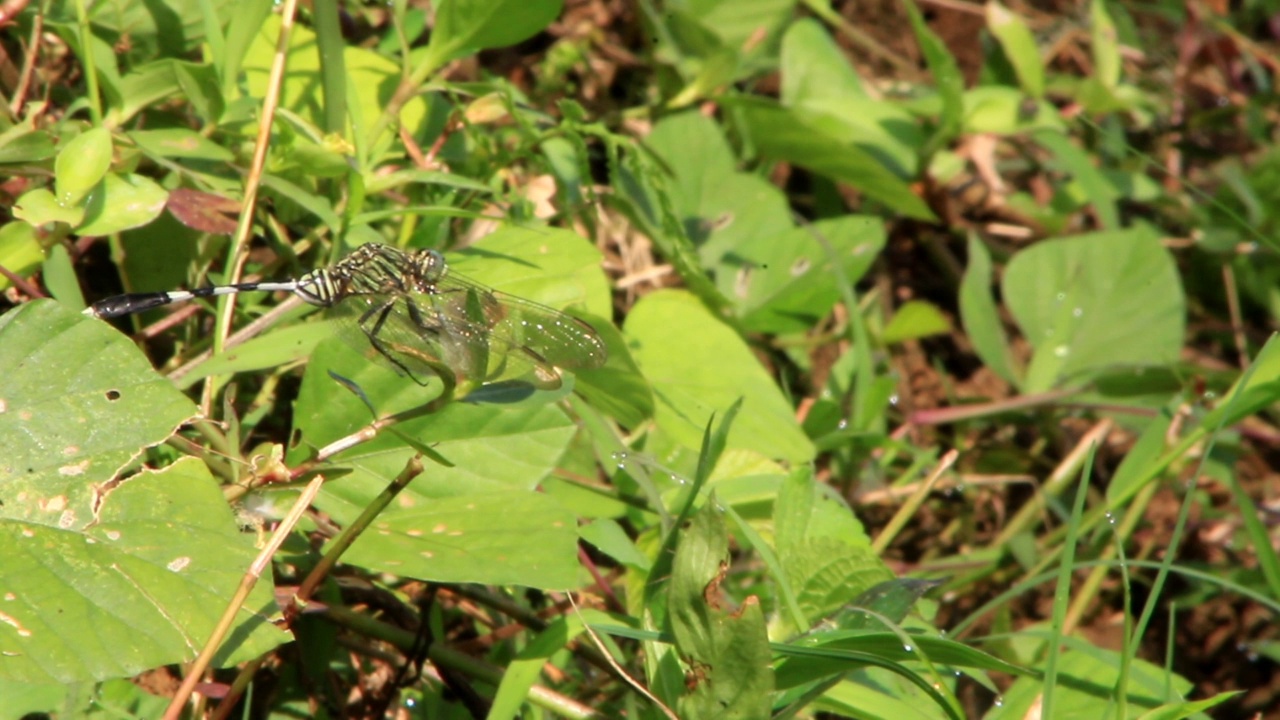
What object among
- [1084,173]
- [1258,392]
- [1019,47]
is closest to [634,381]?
[1258,392]

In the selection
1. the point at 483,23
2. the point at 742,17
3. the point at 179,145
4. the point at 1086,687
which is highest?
the point at 483,23

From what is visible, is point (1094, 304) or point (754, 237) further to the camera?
point (1094, 304)

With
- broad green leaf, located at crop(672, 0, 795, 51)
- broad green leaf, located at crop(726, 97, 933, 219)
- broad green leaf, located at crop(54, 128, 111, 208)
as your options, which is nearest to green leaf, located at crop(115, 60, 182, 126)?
broad green leaf, located at crop(54, 128, 111, 208)

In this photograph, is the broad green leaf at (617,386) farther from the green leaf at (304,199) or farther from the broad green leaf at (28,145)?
the broad green leaf at (28,145)

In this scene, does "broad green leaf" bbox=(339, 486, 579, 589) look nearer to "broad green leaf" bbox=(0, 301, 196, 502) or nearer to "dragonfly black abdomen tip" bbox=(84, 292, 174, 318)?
"broad green leaf" bbox=(0, 301, 196, 502)

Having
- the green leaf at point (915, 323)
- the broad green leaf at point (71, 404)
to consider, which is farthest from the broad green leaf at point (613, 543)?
the green leaf at point (915, 323)

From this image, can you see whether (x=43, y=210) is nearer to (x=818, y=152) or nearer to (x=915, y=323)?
(x=818, y=152)
